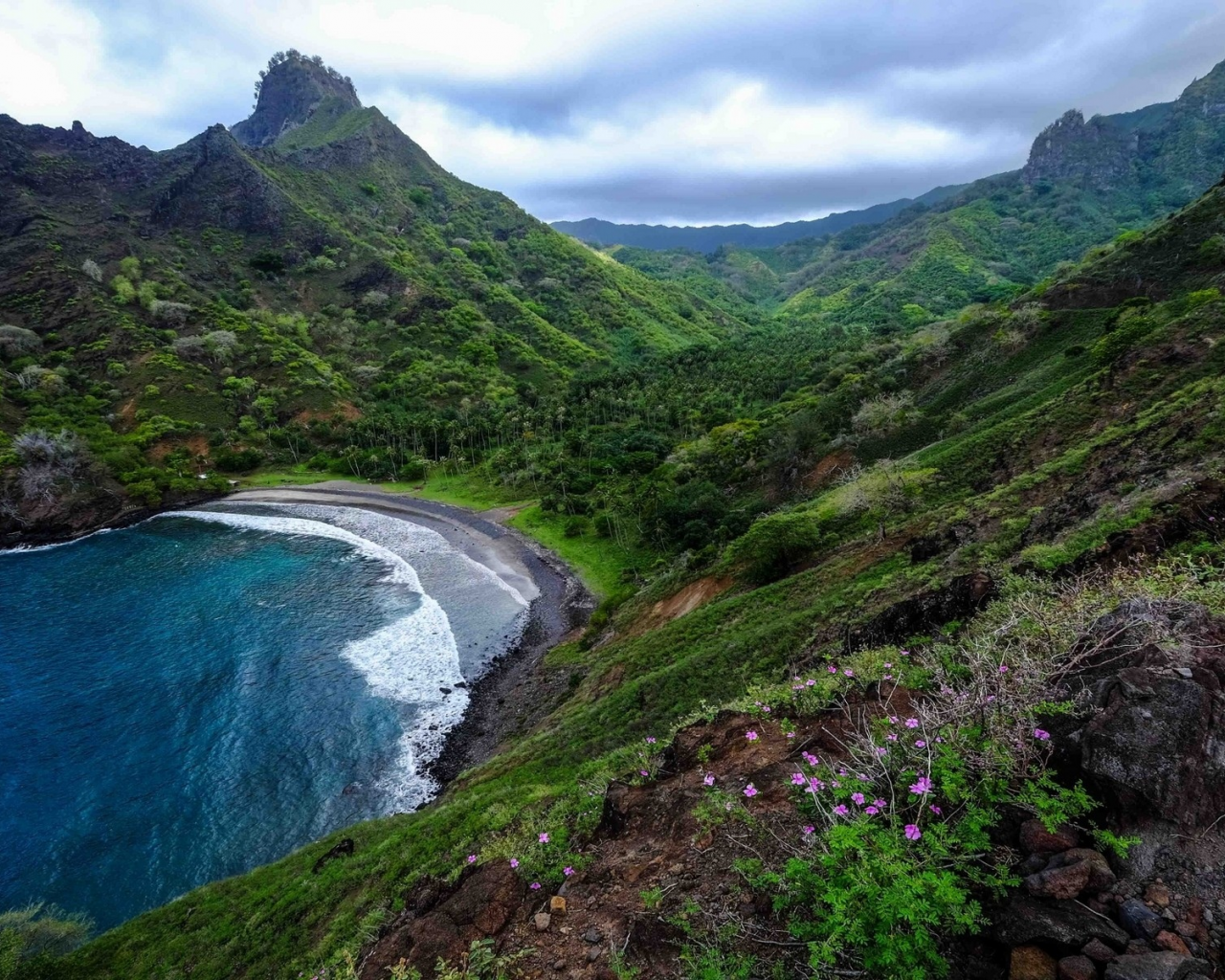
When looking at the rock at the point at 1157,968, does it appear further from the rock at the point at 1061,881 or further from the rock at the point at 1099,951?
the rock at the point at 1061,881

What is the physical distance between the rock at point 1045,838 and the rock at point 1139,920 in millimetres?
600

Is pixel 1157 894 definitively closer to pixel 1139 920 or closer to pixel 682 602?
pixel 1139 920

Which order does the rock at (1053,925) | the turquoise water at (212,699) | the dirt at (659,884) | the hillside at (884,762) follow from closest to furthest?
the rock at (1053,925), the hillside at (884,762), the dirt at (659,884), the turquoise water at (212,699)

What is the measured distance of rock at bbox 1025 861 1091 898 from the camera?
428 cm

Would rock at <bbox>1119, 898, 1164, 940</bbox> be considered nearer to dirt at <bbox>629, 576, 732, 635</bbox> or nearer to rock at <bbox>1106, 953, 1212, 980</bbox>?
rock at <bbox>1106, 953, 1212, 980</bbox>

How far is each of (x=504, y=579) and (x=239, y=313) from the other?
3991 inches

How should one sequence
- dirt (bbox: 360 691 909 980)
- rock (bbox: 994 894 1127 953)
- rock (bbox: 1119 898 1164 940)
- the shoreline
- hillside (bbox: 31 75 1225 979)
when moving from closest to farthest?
rock (bbox: 1119 898 1164 940), rock (bbox: 994 894 1127 953), hillside (bbox: 31 75 1225 979), dirt (bbox: 360 691 909 980), the shoreline

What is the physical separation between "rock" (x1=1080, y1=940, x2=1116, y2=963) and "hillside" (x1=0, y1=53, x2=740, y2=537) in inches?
3497

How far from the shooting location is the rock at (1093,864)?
428 cm

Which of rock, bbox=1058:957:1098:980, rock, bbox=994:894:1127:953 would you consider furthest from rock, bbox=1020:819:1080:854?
rock, bbox=1058:957:1098:980

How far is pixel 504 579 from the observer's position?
4903 centimetres

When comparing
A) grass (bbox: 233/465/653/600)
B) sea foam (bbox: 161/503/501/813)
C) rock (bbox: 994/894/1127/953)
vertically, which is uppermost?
rock (bbox: 994/894/1127/953)

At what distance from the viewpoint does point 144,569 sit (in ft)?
177

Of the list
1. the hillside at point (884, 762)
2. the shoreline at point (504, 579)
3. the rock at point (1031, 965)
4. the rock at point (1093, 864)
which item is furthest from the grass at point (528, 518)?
the rock at point (1031, 965)
